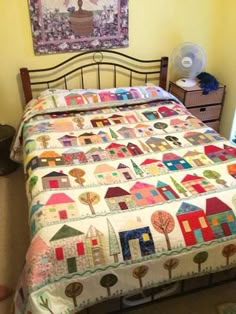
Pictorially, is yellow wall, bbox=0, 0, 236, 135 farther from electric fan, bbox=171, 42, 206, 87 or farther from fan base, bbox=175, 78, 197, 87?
fan base, bbox=175, 78, 197, 87

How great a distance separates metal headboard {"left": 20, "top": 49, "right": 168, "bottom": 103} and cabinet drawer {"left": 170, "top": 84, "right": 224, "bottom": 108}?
26 cm

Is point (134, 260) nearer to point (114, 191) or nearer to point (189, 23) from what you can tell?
point (114, 191)

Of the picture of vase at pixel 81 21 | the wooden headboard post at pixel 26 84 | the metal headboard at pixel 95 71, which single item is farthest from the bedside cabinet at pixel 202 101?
the wooden headboard post at pixel 26 84

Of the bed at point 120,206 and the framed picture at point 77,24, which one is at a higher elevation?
the framed picture at point 77,24

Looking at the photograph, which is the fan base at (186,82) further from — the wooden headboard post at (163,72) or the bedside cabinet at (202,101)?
the wooden headboard post at (163,72)

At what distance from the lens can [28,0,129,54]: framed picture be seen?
277cm

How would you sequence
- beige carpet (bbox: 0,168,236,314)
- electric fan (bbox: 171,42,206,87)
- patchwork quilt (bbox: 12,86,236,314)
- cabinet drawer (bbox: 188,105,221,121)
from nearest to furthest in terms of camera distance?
patchwork quilt (bbox: 12,86,236,314) → beige carpet (bbox: 0,168,236,314) → electric fan (bbox: 171,42,206,87) → cabinet drawer (bbox: 188,105,221,121)

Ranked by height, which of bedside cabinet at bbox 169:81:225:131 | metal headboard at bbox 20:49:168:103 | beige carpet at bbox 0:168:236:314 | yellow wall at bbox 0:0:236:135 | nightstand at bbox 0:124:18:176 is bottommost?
beige carpet at bbox 0:168:236:314

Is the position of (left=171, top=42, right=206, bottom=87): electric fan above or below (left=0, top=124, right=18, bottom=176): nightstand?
above

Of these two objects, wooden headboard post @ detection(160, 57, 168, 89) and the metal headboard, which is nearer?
the metal headboard

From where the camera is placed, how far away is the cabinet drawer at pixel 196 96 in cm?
312

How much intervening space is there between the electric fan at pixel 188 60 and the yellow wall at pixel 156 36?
0.56 ft

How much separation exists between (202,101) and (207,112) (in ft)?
0.51

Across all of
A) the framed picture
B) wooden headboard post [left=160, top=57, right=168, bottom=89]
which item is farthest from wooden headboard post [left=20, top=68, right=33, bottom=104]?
wooden headboard post [left=160, top=57, right=168, bottom=89]
